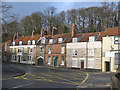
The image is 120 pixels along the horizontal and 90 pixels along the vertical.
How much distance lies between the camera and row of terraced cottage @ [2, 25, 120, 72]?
3166 centimetres

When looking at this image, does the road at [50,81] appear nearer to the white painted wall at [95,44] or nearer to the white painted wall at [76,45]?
the white painted wall at [95,44]

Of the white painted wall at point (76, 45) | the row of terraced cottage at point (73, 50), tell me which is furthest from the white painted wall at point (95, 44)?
the white painted wall at point (76, 45)

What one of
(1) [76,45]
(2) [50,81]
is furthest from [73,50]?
(2) [50,81]

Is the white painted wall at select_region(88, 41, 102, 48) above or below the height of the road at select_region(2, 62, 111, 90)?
above

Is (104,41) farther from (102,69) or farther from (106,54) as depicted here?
(102,69)

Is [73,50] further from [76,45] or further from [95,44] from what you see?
[95,44]

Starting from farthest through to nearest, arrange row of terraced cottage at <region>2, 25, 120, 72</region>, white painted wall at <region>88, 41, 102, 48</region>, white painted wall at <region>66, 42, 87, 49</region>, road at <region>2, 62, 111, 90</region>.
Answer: white painted wall at <region>66, 42, 87, 49</region> < white painted wall at <region>88, 41, 102, 48</region> < row of terraced cottage at <region>2, 25, 120, 72</region> < road at <region>2, 62, 111, 90</region>

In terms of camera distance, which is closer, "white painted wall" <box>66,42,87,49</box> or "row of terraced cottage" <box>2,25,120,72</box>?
"row of terraced cottage" <box>2,25,120,72</box>

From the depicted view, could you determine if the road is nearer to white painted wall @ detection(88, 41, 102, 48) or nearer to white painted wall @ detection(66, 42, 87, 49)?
white painted wall @ detection(88, 41, 102, 48)

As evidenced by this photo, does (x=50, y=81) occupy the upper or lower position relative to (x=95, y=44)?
lower

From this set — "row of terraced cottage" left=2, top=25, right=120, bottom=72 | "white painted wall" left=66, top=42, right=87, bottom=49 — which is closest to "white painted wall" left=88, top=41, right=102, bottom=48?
"row of terraced cottage" left=2, top=25, right=120, bottom=72

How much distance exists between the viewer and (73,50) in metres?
37.4

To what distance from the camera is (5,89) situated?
1230 cm

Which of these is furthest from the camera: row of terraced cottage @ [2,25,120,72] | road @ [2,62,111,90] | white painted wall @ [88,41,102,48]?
white painted wall @ [88,41,102,48]
